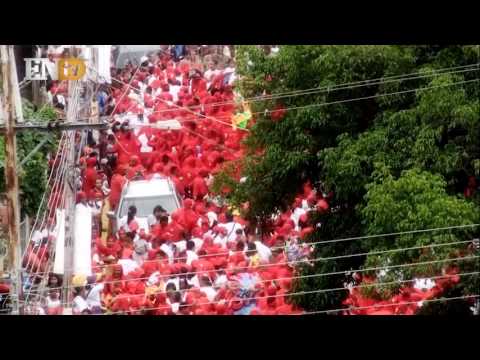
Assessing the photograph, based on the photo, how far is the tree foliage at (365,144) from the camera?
8844mm

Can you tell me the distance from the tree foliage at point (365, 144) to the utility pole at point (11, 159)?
1.17 metres

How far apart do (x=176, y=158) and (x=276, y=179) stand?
1.90 ft

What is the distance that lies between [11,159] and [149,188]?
2.57ft

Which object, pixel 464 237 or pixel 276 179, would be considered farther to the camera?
pixel 276 179

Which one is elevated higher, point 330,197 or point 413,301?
point 330,197

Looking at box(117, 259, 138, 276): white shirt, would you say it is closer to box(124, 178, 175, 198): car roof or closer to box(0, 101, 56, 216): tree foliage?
box(124, 178, 175, 198): car roof

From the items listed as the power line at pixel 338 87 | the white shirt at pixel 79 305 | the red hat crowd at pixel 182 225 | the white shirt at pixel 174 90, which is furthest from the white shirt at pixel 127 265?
the white shirt at pixel 174 90

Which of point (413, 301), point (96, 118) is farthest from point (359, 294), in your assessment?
point (96, 118)

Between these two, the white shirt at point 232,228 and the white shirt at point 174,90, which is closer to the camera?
the white shirt at point 232,228

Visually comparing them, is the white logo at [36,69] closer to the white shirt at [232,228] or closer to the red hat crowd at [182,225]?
the red hat crowd at [182,225]

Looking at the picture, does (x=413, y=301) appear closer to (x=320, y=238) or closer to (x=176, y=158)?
(x=320, y=238)

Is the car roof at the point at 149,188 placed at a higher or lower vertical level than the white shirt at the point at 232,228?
higher

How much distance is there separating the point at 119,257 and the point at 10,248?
0.60 m

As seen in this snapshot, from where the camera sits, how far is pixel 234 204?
30.6 feet
